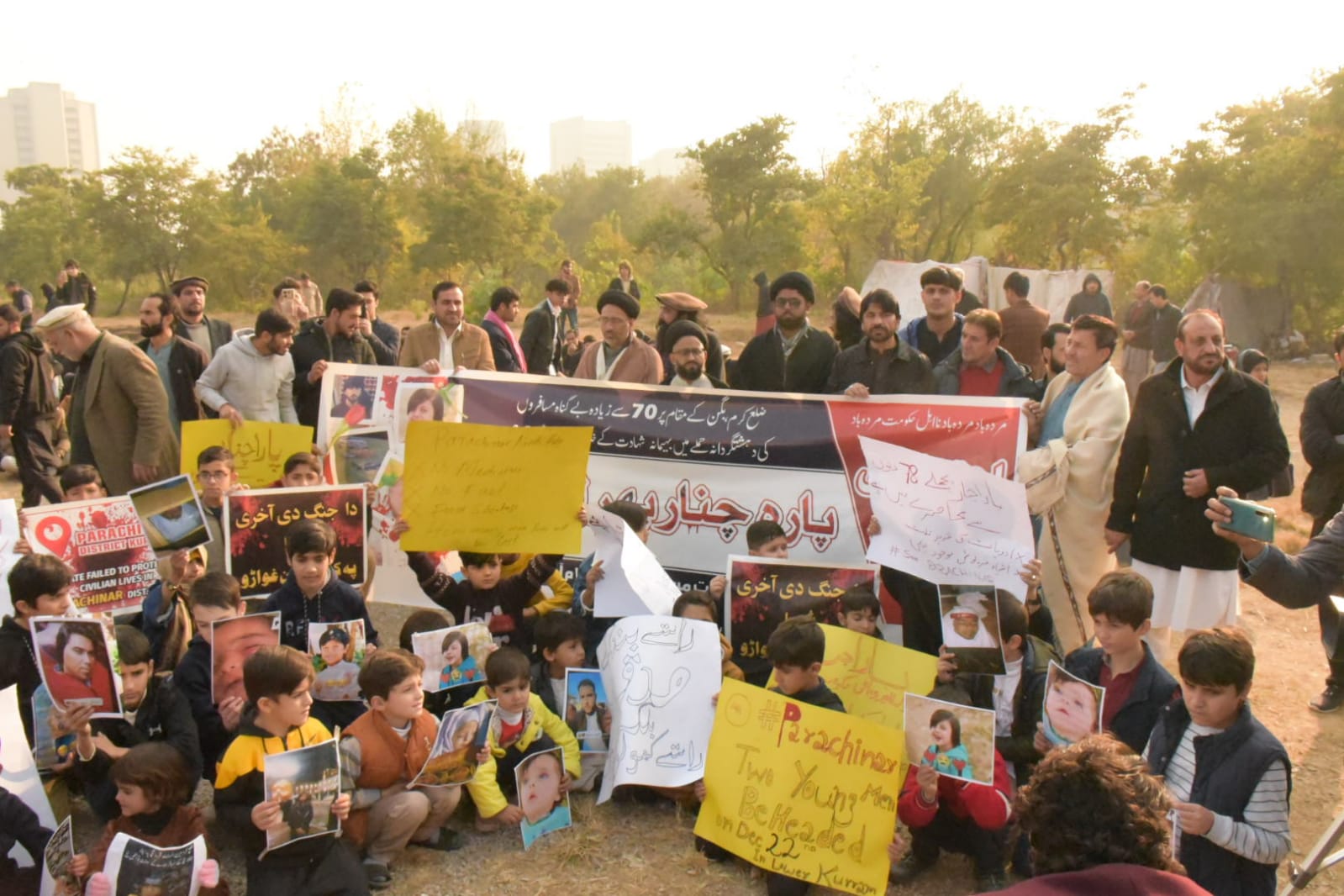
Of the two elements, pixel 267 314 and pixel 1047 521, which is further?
pixel 267 314

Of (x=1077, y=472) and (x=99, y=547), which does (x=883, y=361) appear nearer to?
(x=1077, y=472)

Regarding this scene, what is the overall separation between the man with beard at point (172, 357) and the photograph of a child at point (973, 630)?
5.36m

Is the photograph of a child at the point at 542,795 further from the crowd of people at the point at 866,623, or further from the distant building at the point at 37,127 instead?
the distant building at the point at 37,127

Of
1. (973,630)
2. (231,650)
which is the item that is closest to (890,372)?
(973,630)

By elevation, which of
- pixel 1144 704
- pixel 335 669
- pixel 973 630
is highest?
pixel 973 630

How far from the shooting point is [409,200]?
130ft

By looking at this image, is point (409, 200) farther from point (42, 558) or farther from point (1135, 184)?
point (42, 558)

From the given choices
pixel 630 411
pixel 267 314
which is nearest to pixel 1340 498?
pixel 630 411

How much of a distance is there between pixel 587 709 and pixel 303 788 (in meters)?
1.34

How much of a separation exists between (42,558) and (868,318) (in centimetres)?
420

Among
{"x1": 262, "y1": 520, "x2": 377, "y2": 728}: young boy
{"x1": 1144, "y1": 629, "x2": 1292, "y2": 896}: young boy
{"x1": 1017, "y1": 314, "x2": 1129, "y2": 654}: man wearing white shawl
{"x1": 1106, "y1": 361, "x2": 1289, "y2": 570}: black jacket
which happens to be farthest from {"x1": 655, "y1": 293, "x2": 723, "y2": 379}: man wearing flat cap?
{"x1": 1144, "y1": 629, "x2": 1292, "y2": 896}: young boy

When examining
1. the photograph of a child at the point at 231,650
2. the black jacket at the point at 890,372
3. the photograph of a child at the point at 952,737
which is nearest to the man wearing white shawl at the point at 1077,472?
the black jacket at the point at 890,372

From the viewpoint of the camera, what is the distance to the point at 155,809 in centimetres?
353

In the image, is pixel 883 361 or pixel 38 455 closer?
pixel 883 361
